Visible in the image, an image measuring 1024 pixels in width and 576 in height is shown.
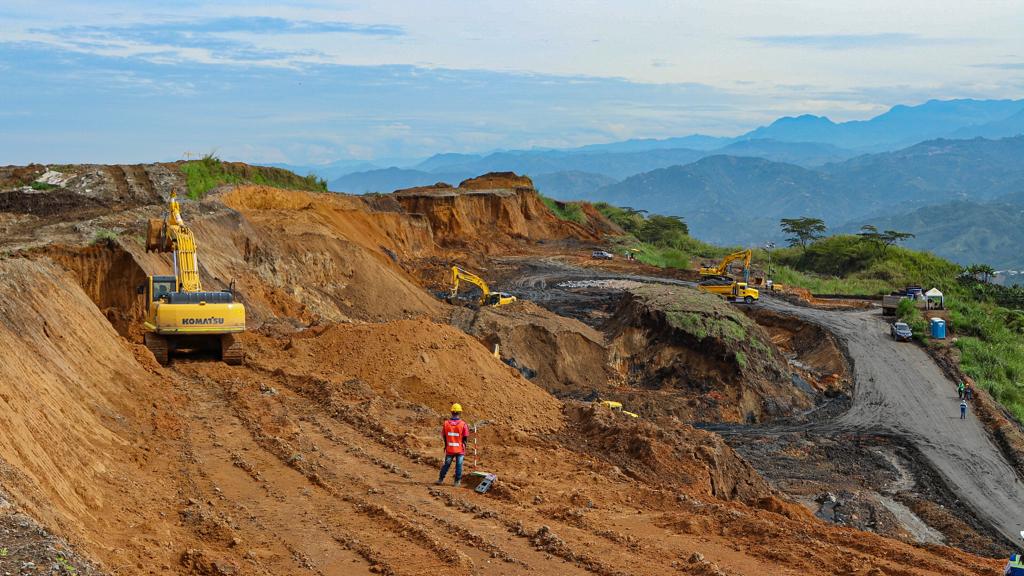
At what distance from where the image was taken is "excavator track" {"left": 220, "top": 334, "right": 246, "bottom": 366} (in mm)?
20875

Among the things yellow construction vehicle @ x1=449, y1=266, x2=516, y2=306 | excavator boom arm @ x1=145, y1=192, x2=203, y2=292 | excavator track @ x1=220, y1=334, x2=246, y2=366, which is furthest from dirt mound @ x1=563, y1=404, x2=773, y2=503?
yellow construction vehicle @ x1=449, y1=266, x2=516, y2=306

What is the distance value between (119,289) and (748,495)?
16.7 m

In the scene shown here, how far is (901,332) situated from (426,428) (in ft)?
98.6

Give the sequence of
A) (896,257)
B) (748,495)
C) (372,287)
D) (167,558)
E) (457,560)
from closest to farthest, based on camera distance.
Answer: (167,558), (457,560), (748,495), (372,287), (896,257)

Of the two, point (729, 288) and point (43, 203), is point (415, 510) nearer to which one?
point (43, 203)

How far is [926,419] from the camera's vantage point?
29.8 metres

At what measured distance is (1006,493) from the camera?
23484 mm

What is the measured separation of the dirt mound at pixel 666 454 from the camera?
56.3ft

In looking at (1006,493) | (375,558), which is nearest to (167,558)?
(375,558)

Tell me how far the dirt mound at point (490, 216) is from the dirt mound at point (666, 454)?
47.1m

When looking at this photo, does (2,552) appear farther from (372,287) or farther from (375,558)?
(372,287)

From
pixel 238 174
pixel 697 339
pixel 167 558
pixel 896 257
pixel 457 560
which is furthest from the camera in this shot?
pixel 896 257

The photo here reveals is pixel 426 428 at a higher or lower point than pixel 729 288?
higher

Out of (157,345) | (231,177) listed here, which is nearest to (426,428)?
(157,345)
